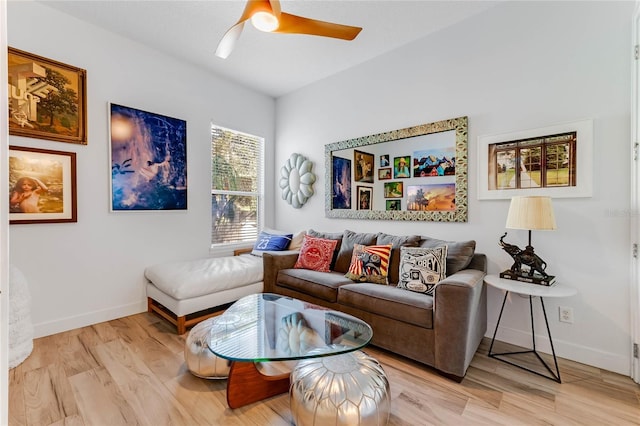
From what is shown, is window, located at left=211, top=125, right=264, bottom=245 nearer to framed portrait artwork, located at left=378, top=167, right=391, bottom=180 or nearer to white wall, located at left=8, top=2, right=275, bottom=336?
white wall, located at left=8, top=2, right=275, bottom=336

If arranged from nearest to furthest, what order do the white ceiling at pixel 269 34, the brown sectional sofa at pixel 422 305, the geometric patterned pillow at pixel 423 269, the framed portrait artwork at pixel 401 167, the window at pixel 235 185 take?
1. the brown sectional sofa at pixel 422 305
2. the geometric patterned pillow at pixel 423 269
3. the white ceiling at pixel 269 34
4. the framed portrait artwork at pixel 401 167
5. the window at pixel 235 185

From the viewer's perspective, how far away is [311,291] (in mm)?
2705

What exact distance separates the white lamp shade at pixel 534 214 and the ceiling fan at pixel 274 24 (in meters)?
1.66

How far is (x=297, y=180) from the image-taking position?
4129mm

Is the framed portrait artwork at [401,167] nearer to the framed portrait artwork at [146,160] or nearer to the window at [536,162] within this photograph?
the window at [536,162]

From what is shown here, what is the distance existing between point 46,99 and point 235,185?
2.06m

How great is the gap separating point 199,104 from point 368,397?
361cm

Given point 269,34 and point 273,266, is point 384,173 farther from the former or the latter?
point 269,34

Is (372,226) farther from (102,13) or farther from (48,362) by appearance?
(102,13)

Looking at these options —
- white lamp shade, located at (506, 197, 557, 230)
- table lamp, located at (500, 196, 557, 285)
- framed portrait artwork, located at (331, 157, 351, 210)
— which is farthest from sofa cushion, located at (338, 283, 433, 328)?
framed portrait artwork, located at (331, 157, 351, 210)

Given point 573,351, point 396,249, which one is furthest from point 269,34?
point 573,351

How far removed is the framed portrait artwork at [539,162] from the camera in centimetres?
211

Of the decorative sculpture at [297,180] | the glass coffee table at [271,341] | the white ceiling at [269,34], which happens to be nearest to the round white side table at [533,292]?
the glass coffee table at [271,341]

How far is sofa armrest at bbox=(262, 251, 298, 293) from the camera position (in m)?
3.15
